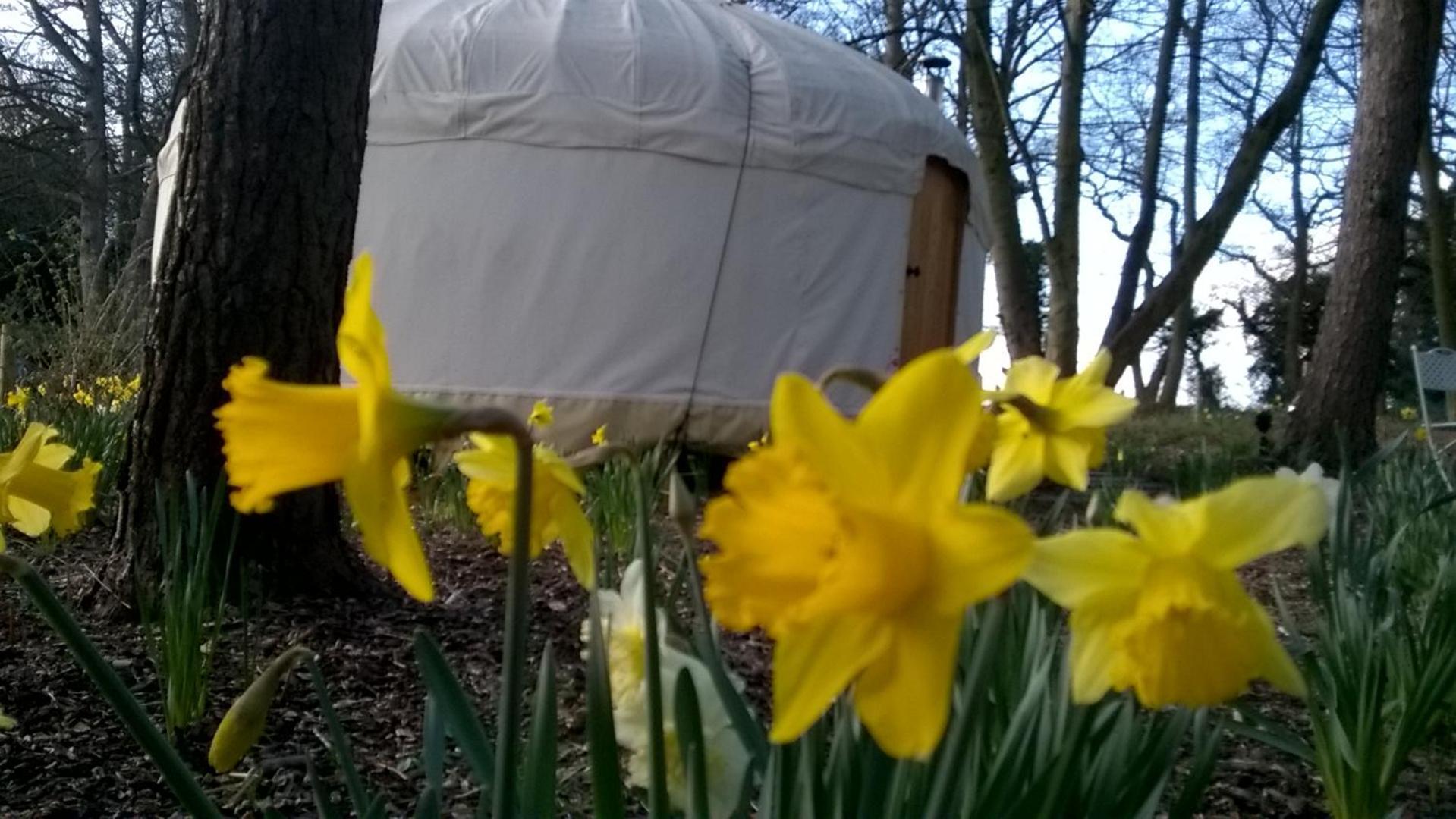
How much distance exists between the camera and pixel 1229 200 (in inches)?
264

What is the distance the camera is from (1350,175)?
5.65m

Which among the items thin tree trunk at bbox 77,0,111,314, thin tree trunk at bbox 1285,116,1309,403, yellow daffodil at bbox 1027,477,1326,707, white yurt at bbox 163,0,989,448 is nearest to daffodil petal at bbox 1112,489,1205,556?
yellow daffodil at bbox 1027,477,1326,707

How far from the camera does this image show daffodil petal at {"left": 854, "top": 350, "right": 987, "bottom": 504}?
47 centimetres

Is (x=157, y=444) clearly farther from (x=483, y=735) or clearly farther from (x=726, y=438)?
(x=726, y=438)

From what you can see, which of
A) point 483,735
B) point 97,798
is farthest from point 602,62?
point 483,735

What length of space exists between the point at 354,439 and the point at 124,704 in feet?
0.58

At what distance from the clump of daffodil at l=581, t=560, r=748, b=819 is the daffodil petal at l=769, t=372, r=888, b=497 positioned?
320 mm

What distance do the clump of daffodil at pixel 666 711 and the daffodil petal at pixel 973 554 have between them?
0.32 metres

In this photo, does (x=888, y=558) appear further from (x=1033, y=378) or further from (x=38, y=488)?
(x=38, y=488)

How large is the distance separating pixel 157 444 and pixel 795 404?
2.20 meters

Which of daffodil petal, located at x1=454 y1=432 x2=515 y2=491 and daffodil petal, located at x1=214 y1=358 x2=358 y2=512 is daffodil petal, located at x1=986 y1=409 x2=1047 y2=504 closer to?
daffodil petal, located at x1=454 y1=432 x2=515 y2=491

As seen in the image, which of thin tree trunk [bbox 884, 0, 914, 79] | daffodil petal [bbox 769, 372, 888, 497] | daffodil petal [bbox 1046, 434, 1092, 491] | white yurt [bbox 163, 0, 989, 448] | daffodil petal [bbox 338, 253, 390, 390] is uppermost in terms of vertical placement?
thin tree trunk [bbox 884, 0, 914, 79]

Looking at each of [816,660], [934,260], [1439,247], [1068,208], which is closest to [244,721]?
[816,660]

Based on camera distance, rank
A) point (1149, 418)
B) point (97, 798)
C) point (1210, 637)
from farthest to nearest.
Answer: point (1149, 418), point (97, 798), point (1210, 637)
